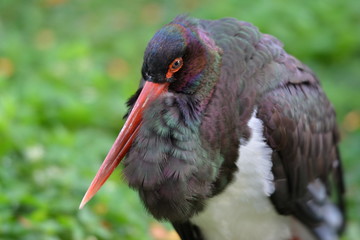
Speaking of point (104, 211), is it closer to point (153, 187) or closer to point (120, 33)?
point (153, 187)

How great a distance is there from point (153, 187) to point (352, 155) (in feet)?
10.5

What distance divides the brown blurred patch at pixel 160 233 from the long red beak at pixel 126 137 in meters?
1.77

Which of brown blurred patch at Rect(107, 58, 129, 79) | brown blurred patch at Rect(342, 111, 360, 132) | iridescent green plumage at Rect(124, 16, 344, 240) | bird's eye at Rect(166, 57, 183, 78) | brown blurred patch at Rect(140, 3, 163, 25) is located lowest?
brown blurred patch at Rect(342, 111, 360, 132)

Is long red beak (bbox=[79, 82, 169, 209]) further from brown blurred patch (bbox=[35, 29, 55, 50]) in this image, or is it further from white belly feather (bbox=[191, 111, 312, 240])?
brown blurred patch (bbox=[35, 29, 55, 50])

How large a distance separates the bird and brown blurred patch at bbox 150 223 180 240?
3.25 feet

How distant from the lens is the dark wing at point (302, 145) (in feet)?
13.1

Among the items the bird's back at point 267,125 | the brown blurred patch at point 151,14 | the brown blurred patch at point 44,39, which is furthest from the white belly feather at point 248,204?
the brown blurred patch at point 151,14

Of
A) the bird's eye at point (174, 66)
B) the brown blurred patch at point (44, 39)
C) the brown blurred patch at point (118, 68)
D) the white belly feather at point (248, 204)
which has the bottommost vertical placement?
the brown blurred patch at point (118, 68)

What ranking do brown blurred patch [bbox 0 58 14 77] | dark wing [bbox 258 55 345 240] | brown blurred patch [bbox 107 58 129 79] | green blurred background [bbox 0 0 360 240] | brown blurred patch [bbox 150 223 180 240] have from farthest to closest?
1. brown blurred patch [bbox 107 58 129 79]
2. brown blurred patch [bbox 0 58 14 77]
3. brown blurred patch [bbox 150 223 180 240]
4. green blurred background [bbox 0 0 360 240]
5. dark wing [bbox 258 55 345 240]

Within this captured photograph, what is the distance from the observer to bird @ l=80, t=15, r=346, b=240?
3.60 metres

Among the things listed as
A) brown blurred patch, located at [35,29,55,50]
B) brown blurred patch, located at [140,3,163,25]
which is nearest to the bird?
brown blurred patch, located at [35,29,55,50]

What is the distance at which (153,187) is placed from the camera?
141 inches

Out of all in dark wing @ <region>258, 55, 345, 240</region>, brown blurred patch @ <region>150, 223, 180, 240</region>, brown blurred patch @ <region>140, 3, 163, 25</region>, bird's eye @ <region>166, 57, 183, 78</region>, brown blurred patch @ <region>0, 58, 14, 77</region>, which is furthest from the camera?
brown blurred patch @ <region>140, 3, 163, 25</region>

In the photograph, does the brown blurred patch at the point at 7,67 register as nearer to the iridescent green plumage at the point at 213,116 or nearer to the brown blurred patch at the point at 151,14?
the brown blurred patch at the point at 151,14
